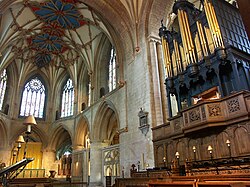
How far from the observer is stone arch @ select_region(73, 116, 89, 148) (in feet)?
64.7

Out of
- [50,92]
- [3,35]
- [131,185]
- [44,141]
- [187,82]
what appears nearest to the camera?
[131,185]

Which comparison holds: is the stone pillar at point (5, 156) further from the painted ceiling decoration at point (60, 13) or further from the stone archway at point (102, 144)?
the painted ceiling decoration at point (60, 13)

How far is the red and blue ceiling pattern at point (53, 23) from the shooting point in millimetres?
15898

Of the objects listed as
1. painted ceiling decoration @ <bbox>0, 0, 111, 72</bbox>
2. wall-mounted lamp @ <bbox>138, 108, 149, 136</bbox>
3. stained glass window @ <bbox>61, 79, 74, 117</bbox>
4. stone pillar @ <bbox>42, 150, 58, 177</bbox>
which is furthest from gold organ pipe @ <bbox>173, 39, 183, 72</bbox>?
stone pillar @ <bbox>42, 150, 58, 177</bbox>

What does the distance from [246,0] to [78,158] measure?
736 inches

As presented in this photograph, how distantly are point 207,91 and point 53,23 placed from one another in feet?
47.6

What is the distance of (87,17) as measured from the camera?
54.6ft

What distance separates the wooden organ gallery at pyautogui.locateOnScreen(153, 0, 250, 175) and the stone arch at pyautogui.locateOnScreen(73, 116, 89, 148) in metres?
11.6

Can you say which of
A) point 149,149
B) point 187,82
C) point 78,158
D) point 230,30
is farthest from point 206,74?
point 78,158

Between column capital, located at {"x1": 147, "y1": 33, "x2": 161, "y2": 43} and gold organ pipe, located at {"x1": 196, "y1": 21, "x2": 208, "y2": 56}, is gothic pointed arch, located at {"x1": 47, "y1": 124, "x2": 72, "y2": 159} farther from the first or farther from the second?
gold organ pipe, located at {"x1": 196, "y1": 21, "x2": 208, "y2": 56}

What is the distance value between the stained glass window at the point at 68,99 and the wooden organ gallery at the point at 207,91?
596 inches

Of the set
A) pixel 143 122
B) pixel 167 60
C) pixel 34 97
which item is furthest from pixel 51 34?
pixel 167 60

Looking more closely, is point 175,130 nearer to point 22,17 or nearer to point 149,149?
point 149,149

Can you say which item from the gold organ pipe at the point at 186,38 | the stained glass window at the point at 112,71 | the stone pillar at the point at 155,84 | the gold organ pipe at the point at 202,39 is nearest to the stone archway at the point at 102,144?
the stained glass window at the point at 112,71
